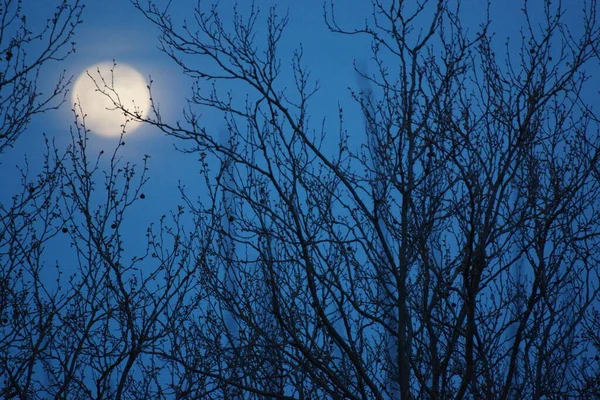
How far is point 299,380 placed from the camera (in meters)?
6.26

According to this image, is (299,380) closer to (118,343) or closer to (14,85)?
(118,343)

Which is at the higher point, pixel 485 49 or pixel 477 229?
pixel 485 49

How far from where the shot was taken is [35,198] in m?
5.41

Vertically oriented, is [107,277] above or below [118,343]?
above

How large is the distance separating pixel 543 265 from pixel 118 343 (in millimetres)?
3840

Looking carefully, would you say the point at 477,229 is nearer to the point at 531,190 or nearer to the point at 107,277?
the point at 531,190

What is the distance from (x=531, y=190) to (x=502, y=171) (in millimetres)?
612

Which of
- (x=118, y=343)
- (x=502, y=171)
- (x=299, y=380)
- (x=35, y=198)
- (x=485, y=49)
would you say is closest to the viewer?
(x=502, y=171)

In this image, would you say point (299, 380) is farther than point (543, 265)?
Yes

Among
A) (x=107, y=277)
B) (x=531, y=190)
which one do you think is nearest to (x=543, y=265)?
(x=531, y=190)

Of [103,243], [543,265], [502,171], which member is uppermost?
[103,243]

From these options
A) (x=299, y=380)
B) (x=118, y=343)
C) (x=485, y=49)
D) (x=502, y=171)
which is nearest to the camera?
(x=502, y=171)

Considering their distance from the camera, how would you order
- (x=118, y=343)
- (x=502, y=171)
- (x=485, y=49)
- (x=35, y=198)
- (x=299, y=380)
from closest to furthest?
1. (x=502, y=171)
2. (x=485, y=49)
3. (x=35, y=198)
4. (x=118, y=343)
5. (x=299, y=380)

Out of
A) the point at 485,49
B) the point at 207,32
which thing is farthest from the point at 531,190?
→ the point at 207,32
